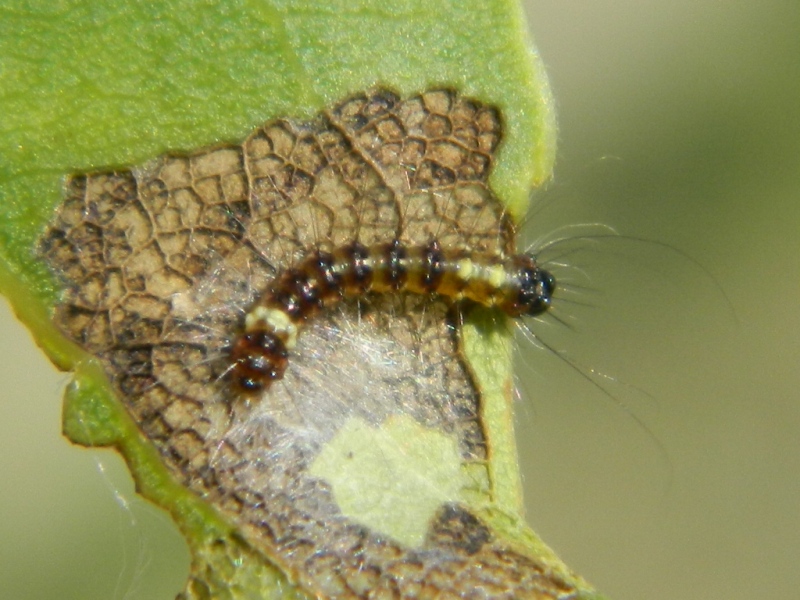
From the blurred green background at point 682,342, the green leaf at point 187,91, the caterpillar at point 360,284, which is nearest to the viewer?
the green leaf at point 187,91

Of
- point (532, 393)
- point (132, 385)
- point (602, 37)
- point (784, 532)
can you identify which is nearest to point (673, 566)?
point (784, 532)

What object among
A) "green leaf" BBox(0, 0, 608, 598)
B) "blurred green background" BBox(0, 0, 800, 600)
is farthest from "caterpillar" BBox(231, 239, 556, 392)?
"blurred green background" BBox(0, 0, 800, 600)

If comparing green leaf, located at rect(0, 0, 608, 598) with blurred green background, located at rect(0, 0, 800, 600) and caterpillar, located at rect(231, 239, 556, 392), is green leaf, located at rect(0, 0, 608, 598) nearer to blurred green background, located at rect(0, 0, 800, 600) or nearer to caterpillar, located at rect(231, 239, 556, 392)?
caterpillar, located at rect(231, 239, 556, 392)

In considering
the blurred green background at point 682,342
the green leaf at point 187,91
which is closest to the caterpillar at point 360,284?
the green leaf at point 187,91

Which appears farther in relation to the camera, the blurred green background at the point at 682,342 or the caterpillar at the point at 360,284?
the blurred green background at the point at 682,342

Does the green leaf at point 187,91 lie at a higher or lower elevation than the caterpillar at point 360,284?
higher

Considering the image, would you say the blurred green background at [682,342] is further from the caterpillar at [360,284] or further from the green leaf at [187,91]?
the green leaf at [187,91]

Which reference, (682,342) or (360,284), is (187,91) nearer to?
(360,284)
